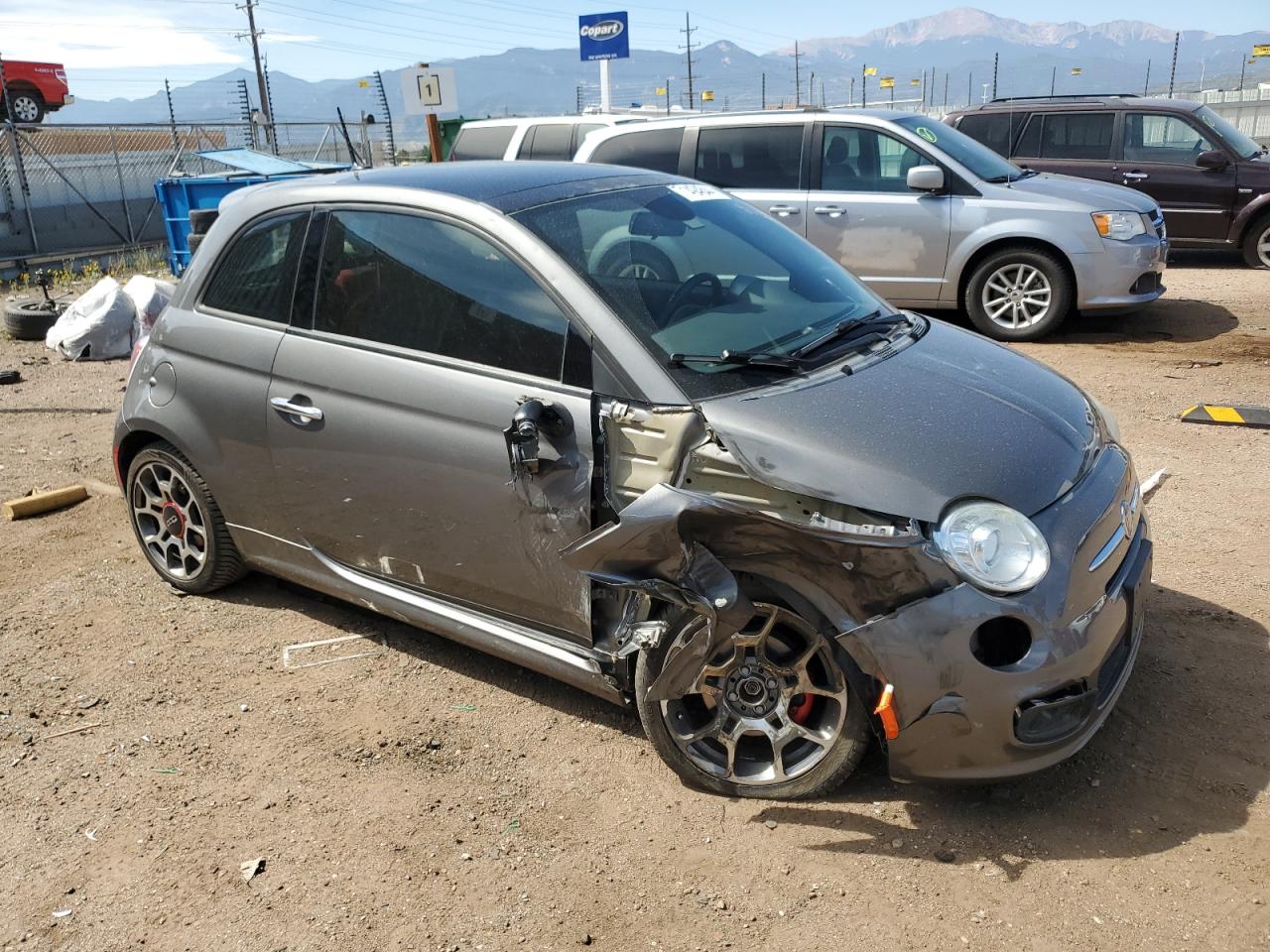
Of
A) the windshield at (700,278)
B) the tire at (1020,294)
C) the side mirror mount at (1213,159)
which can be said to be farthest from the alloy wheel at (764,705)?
the side mirror mount at (1213,159)

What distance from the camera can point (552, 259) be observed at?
3367mm

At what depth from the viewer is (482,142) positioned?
444 inches

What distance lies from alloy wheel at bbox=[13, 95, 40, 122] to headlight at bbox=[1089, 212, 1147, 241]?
84.0 feet

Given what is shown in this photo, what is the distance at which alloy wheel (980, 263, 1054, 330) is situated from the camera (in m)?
8.88

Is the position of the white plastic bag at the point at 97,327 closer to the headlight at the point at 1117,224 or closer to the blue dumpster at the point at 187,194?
the blue dumpster at the point at 187,194

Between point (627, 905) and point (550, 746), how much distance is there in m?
0.81

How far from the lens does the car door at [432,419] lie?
332 cm

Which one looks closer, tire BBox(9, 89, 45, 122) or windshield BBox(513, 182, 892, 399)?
windshield BBox(513, 182, 892, 399)

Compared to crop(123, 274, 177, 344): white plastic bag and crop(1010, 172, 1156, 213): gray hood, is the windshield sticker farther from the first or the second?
crop(123, 274, 177, 344): white plastic bag

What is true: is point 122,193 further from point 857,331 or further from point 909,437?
point 909,437

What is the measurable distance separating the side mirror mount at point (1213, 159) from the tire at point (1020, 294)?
4.21 meters

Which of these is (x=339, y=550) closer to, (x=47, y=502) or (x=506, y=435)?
(x=506, y=435)

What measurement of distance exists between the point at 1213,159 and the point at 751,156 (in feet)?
18.9

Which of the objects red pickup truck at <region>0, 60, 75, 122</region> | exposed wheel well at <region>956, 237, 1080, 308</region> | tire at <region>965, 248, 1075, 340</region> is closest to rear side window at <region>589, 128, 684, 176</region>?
exposed wheel well at <region>956, 237, 1080, 308</region>
